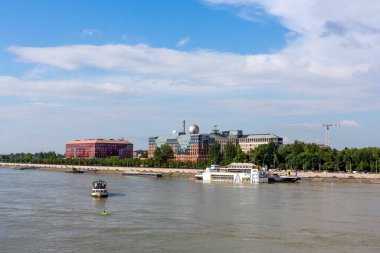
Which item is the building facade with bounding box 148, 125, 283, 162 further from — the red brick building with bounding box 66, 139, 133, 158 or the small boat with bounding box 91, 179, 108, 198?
the small boat with bounding box 91, 179, 108, 198

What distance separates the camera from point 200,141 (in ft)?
481

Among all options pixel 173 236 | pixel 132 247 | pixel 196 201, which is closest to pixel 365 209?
pixel 196 201

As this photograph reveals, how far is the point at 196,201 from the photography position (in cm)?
4384

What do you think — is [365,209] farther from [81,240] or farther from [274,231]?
[81,240]

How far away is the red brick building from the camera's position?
180750 mm

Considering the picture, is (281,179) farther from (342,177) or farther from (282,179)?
(342,177)

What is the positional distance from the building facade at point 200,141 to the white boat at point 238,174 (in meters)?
58.2

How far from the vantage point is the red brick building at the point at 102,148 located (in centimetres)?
18075

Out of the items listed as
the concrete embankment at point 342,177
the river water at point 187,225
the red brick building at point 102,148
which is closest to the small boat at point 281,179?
the concrete embankment at point 342,177

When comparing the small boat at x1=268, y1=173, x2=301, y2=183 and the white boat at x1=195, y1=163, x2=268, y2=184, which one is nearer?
the white boat at x1=195, y1=163, x2=268, y2=184

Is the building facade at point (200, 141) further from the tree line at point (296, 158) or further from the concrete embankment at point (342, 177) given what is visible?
the concrete embankment at point (342, 177)

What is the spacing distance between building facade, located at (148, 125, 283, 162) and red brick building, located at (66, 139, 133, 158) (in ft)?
74.1

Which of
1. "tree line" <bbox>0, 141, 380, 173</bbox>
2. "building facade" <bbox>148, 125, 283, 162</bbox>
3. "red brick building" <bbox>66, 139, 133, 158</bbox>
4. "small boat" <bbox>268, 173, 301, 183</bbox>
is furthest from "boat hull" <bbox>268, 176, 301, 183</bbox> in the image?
"red brick building" <bbox>66, 139, 133, 158</bbox>

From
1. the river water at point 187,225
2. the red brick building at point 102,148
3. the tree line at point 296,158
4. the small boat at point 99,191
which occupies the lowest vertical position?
the river water at point 187,225
